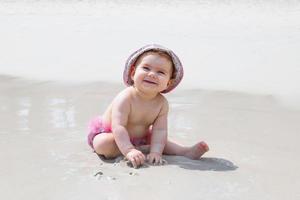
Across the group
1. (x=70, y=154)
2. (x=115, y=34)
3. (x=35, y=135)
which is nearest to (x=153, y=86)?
(x=70, y=154)

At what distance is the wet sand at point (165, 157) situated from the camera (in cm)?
240

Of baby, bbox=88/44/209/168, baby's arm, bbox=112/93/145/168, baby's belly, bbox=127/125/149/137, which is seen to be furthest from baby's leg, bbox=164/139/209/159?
baby's arm, bbox=112/93/145/168

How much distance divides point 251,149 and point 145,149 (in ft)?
2.00

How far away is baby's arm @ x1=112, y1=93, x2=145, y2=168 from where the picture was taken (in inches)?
109

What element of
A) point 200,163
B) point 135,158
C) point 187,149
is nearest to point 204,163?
point 200,163

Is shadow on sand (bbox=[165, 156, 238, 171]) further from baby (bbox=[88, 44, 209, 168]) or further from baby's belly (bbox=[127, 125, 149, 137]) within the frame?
baby's belly (bbox=[127, 125, 149, 137])

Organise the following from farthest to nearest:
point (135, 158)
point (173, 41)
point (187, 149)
Answer: point (173, 41) → point (187, 149) → point (135, 158)

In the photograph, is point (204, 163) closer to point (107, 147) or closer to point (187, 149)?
point (187, 149)

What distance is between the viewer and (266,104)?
4.23 metres

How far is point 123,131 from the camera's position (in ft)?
9.64

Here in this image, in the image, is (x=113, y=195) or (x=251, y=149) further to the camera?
(x=251, y=149)

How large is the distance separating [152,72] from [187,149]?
Answer: 1.51ft

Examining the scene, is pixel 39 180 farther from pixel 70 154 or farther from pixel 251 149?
pixel 251 149

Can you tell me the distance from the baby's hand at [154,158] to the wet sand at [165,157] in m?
0.06
